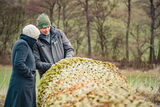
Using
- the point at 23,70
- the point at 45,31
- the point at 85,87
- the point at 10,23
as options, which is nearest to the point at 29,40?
the point at 45,31

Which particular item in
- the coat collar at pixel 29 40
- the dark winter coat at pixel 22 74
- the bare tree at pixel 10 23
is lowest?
the dark winter coat at pixel 22 74

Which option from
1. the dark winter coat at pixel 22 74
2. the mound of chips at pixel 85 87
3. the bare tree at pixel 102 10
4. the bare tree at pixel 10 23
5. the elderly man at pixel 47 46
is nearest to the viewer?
the mound of chips at pixel 85 87

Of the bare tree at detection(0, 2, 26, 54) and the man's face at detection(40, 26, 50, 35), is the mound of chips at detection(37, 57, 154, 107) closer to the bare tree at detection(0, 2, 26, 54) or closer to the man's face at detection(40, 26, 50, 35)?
the man's face at detection(40, 26, 50, 35)

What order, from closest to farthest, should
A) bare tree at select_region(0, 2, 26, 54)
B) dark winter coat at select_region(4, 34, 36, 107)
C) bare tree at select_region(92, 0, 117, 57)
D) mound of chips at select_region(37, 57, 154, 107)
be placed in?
mound of chips at select_region(37, 57, 154, 107) → dark winter coat at select_region(4, 34, 36, 107) → bare tree at select_region(0, 2, 26, 54) → bare tree at select_region(92, 0, 117, 57)

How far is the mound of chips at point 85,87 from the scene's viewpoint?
5.66 feet

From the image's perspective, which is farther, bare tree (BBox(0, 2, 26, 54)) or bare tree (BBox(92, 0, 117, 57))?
bare tree (BBox(92, 0, 117, 57))

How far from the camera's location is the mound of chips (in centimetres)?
173

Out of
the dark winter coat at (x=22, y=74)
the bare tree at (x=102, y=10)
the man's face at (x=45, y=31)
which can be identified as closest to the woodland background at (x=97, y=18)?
the bare tree at (x=102, y=10)

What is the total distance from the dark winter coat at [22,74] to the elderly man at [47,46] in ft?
0.75

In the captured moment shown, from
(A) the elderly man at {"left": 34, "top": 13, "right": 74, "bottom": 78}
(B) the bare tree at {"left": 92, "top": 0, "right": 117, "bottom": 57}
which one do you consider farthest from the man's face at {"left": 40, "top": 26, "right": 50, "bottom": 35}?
(B) the bare tree at {"left": 92, "top": 0, "right": 117, "bottom": 57}

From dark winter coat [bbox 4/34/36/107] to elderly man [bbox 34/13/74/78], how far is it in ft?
0.75

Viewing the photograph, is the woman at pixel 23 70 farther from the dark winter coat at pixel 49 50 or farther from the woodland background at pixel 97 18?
the woodland background at pixel 97 18

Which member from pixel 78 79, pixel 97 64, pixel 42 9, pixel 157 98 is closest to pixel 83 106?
pixel 78 79

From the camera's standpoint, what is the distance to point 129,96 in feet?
5.71
